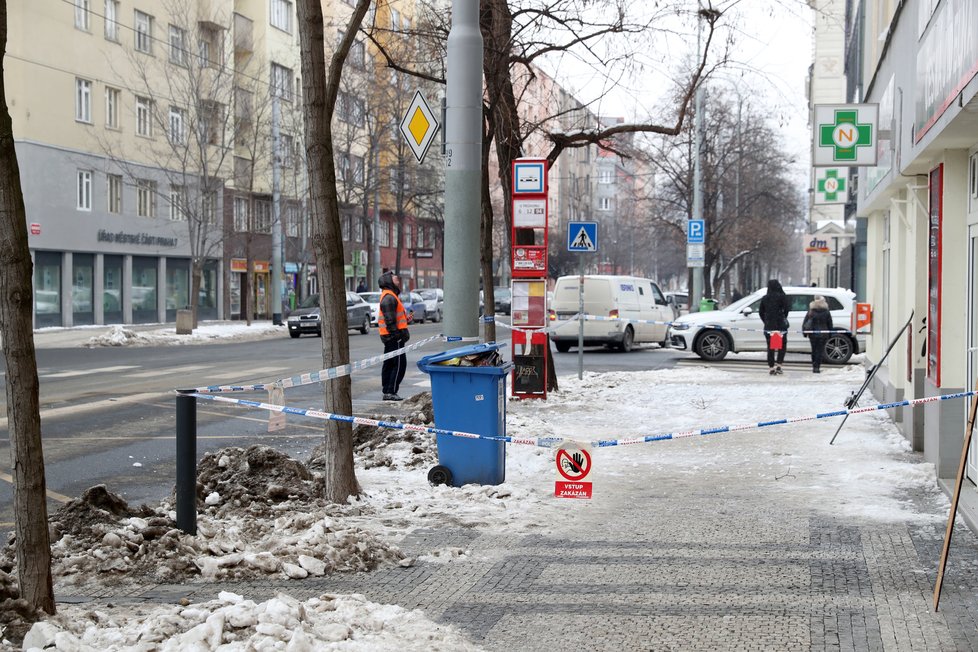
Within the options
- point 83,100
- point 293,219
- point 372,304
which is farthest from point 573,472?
point 293,219

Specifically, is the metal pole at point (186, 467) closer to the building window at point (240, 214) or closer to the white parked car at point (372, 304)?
the white parked car at point (372, 304)

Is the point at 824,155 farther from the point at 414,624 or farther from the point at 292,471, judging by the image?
the point at 414,624

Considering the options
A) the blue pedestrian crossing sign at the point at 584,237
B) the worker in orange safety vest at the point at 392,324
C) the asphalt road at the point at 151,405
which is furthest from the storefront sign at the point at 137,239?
the worker in orange safety vest at the point at 392,324

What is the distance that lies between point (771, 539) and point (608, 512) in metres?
1.42

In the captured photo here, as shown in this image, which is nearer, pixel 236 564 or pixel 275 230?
pixel 236 564

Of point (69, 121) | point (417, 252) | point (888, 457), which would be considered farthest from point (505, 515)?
point (417, 252)

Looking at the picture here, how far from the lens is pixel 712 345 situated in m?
26.1

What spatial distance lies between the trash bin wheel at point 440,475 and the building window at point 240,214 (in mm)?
40460

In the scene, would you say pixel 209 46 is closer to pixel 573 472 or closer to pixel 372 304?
pixel 372 304

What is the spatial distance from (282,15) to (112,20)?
48.8 ft

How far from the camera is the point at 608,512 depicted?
870 cm

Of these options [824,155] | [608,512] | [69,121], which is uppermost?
[69,121]

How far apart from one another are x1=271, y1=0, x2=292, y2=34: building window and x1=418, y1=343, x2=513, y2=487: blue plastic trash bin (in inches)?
1886

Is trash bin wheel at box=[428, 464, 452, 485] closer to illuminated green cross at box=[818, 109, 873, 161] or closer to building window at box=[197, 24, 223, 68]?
illuminated green cross at box=[818, 109, 873, 161]
